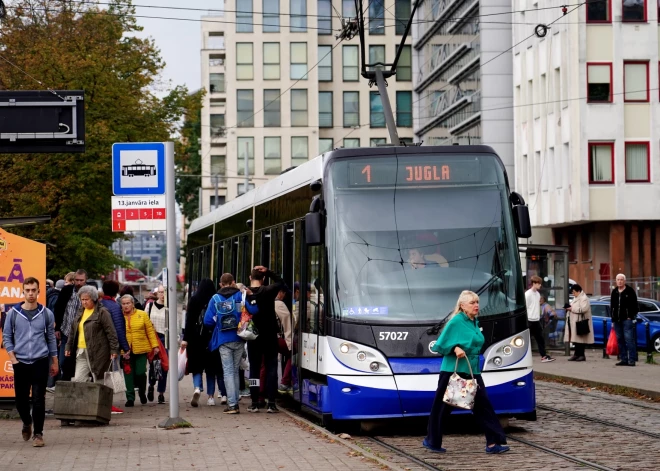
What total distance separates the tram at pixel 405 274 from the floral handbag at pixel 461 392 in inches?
69.6

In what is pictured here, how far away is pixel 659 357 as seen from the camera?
3291cm

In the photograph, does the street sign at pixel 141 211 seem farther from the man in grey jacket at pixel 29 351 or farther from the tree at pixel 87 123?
the tree at pixel 87 123

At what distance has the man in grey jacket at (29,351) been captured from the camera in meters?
14.5

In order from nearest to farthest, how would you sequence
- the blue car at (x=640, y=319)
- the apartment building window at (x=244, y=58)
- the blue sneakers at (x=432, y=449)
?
the blue sneakers at (x=432, y=449), the blue car at (x=640, y=319), the apartment building window at (x=244, y=58)

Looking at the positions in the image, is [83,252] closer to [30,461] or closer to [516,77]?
[516,77]

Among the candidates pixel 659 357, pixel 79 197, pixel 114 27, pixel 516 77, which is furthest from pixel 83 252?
pixel 516 77

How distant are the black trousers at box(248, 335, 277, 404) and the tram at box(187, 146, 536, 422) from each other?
176 centimetres

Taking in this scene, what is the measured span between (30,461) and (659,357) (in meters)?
22.4

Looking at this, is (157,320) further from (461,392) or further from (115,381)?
(461,392)

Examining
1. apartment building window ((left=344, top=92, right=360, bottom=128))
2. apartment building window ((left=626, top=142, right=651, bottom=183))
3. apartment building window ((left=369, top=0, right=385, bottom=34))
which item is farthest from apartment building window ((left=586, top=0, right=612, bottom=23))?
apartment building window ((left=344, top=92, right=360, bottom=128))

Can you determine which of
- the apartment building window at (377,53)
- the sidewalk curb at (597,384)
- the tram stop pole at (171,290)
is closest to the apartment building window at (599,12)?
the sidewalk curb at (597,384)

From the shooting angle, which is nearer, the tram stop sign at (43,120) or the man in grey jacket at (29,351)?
the man in grey jacket at (29,351)

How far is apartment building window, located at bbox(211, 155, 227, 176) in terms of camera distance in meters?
108

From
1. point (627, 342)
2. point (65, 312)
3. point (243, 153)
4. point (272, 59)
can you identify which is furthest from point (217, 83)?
point (65, 312)
